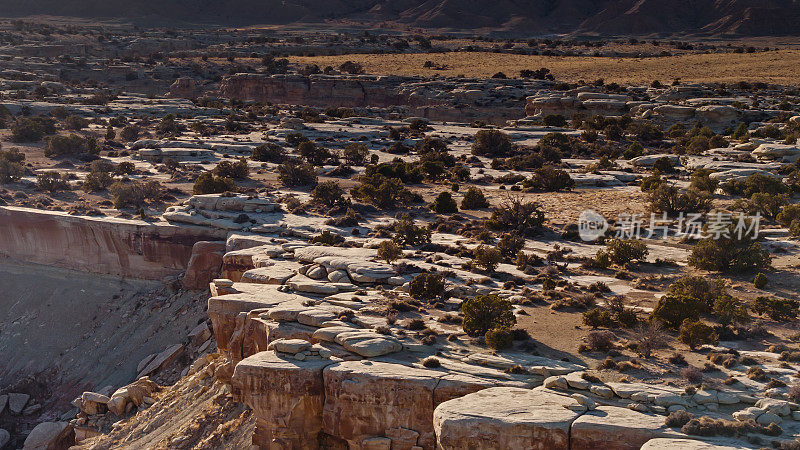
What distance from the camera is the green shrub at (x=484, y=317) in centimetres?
1956

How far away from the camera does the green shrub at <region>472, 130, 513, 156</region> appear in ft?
161

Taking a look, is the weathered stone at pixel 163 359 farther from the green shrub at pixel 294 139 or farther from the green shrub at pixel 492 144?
the green shrub at pixel 492 144

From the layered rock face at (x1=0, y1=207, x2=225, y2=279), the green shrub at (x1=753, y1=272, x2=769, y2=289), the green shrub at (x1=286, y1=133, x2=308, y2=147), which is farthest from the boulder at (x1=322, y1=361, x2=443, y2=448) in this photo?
the green shrub at (x1=286, y1=133, x2=308, y2=147)

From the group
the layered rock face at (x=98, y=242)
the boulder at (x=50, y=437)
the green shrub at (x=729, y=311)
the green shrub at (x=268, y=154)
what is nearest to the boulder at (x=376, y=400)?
the green shrub at (x=729, y=311)

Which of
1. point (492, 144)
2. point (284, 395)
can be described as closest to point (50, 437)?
point (284, 395)

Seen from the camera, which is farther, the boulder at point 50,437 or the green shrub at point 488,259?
the boulder at point 50,437

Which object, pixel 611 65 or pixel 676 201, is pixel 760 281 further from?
pixel 611 65

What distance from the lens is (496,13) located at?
499 feet

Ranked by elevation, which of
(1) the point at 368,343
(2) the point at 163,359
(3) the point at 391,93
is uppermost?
(3) the point at 391,93

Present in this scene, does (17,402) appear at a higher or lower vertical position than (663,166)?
lower

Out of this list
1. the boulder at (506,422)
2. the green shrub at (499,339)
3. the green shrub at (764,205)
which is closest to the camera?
the boulder at (506,422)

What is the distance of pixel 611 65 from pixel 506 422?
249ft

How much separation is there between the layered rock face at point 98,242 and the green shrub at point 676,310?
63.9ft

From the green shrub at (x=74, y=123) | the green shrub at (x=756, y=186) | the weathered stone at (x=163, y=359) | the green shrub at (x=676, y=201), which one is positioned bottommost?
the weathered stone at (x=163, y=359)
